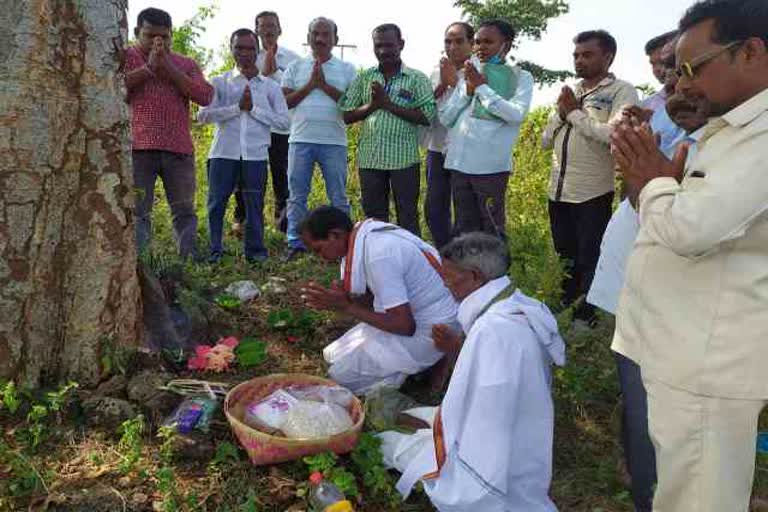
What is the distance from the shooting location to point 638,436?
239 centimetres

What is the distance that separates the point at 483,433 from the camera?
2.42 metres

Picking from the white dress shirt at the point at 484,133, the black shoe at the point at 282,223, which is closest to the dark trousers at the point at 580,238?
the white dress shirt at the point at 484,133

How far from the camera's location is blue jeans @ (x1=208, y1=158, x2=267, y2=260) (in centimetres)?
545

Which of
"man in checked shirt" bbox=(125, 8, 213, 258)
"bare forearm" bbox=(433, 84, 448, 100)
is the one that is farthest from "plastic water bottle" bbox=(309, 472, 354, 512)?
"bare forearm" bbox=(433, 84, 448, 100)

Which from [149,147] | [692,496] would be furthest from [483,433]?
[149,147]

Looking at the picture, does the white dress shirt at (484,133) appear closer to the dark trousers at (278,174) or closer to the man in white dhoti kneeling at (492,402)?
the dark trousers at (278,174)

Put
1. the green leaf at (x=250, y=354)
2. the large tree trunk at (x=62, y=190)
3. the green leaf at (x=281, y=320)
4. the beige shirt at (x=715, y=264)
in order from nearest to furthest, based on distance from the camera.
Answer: the beige shirt at (x=715, y=264) < the large tree trunk at (x=62, y=190) < the green leaf at (x=250, y=354) < the green leaf at (x=281, y=320)

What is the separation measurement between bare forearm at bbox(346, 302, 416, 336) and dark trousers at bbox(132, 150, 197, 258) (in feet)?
6.81

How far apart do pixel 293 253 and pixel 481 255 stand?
344 centimetres

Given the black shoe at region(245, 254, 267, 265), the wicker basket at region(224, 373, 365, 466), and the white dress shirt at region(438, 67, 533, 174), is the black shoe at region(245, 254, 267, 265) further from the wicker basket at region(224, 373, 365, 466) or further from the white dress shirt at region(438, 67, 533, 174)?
the wicker basket at region(224, 373, 365, 466)

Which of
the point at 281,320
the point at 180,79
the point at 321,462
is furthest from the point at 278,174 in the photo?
the point at 321,462

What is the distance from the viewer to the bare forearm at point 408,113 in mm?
5180

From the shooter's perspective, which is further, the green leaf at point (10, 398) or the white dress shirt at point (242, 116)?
the white dress shirt at point (242, 116)

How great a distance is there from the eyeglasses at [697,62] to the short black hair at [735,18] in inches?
0.6
